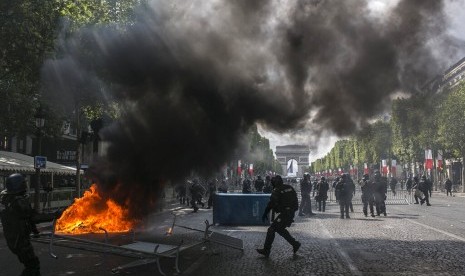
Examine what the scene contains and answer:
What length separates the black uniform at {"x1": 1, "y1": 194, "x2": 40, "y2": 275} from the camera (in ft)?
21.5

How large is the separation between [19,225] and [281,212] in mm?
5206

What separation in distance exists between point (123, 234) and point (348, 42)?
7.78 meters

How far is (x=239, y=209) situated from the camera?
16.5 meters

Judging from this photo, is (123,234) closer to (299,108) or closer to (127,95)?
(127,95)

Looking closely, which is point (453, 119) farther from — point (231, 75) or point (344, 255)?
point (344, 255)

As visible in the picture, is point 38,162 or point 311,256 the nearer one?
Answer: point 311,256

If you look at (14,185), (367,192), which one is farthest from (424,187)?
(14,185)

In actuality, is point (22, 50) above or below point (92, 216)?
above

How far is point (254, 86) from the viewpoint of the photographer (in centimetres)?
1209

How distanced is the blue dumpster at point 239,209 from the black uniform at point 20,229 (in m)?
10.1

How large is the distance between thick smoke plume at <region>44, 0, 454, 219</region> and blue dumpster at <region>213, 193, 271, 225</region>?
3150mm

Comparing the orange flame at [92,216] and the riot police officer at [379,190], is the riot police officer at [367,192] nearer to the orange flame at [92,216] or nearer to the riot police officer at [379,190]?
the riot police officer at [379,190]

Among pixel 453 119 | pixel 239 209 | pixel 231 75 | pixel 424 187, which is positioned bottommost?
pixel 239 209

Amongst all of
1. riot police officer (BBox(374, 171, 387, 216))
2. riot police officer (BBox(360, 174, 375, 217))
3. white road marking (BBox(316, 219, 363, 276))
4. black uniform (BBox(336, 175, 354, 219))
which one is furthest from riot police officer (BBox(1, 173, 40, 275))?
riot police officer (BBox(374, 171, 387, 216))
